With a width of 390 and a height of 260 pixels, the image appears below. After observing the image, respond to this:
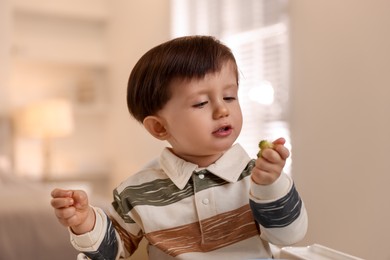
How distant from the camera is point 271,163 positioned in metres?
0.71

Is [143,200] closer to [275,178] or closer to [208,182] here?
[208,182]

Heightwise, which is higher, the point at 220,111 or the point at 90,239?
the point at 220,111

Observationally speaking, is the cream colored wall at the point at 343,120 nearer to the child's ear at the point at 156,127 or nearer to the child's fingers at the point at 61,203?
the child's ear at the point at 156,127

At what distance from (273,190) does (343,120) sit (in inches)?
56.9

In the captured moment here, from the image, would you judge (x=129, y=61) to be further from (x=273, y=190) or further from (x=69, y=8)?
(x=273, y=190)

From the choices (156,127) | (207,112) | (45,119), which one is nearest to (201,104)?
(207,112)

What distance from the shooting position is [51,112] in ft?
12.6

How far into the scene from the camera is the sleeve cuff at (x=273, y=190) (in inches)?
28.8

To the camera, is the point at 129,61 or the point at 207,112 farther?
the point at 129,61

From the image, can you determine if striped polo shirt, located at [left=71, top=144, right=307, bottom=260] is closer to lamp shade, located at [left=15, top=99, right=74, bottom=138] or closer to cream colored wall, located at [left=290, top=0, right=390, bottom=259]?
cream colored wall, located at [left=290, top=0, right=390, bottom=259]

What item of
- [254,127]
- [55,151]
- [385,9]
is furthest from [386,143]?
[55,151]

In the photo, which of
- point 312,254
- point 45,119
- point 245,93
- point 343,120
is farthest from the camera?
point 45,119

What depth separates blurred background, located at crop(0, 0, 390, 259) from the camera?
195 cm

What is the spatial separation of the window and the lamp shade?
1.26 meters
